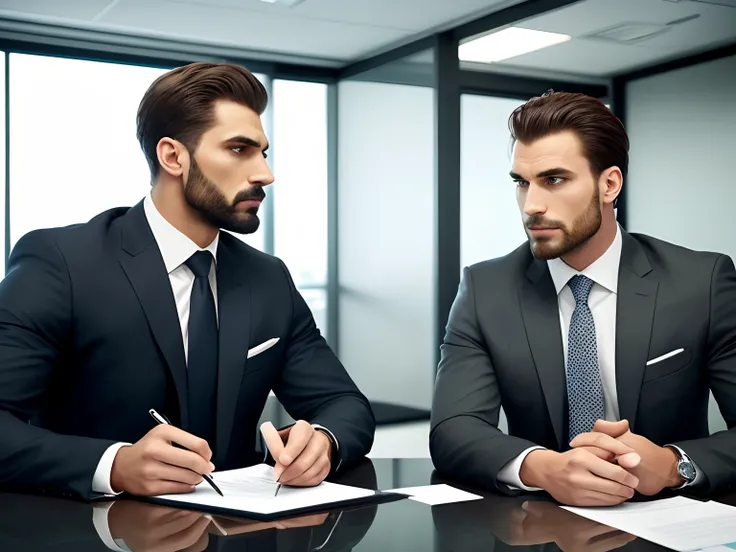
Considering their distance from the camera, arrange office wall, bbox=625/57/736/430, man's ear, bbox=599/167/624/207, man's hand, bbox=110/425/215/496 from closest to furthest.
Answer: man's hand, bbox=110/425/215/496 < man's ear, bbox=599/167/624/207 < office wall, bbox=625/57/736/430

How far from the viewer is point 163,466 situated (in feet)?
5.18

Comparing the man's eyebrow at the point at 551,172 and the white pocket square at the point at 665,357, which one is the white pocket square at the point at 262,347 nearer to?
the man's eyebrow at the point at 551,172

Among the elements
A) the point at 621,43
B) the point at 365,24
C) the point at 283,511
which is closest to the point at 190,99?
the point at 283,511

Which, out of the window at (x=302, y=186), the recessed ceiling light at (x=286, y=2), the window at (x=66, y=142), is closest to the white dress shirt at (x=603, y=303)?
the recessed ceiling light at (x=286, y=2)

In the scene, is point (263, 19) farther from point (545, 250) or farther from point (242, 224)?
point (545, 250)

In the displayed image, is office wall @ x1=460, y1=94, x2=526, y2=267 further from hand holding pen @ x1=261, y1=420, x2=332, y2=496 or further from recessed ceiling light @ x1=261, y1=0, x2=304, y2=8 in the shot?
hand holding pen @ x1=261, y1=420, x2=332, y2=496

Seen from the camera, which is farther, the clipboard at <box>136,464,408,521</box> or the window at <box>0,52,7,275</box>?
the window at <box>0,52,7,275</box>

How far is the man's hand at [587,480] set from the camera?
1.54 metres

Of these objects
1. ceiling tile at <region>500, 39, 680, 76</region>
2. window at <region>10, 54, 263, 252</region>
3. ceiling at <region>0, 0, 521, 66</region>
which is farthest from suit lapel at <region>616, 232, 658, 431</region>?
window at <region>10, 54, 263, 252</region>

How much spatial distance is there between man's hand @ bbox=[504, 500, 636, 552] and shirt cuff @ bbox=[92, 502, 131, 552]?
1.91 feet

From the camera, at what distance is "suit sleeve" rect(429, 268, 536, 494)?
176 cm

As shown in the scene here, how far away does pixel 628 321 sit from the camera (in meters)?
2.10

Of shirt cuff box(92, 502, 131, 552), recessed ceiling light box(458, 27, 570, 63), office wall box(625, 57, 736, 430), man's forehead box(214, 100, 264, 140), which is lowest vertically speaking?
shirt cuff box(92, 502, 131, 552)

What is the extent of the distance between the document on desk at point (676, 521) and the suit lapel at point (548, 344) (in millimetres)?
465
